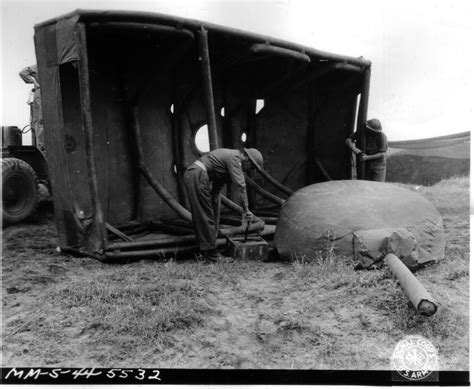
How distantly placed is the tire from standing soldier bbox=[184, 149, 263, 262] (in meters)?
3.82

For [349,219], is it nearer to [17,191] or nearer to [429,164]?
[17,191]

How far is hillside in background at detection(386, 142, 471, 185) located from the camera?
55.3 feet

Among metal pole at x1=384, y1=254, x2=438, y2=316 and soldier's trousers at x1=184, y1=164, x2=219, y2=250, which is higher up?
soldier's trousers at x1=184, y1=164, x2=219, y2=250

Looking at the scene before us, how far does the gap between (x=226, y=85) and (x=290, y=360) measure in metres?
6.53

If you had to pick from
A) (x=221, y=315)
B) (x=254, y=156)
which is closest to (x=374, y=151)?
(x=254, y=156)

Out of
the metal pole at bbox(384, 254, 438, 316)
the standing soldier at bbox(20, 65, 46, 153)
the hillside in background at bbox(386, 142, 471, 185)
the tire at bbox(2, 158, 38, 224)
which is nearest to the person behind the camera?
the metal pole at bbox(384, 254, 438, 316)

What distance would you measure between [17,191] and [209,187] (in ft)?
13.6

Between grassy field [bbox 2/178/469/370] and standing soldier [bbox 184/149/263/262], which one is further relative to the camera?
standing soldier [bbox 184/149/263/262]

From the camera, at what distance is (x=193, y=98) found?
905 cm

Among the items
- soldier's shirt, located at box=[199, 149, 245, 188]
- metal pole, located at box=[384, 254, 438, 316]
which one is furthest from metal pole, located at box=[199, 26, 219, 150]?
metal pole, located at box=[384, 254, 438, 316]

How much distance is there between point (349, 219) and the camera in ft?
20.1

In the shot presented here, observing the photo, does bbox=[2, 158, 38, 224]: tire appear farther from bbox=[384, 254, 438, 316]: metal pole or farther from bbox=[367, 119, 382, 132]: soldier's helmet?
bbox=[384, 254, 438, 316]: metal pole

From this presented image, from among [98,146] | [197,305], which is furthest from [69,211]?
[197,305]

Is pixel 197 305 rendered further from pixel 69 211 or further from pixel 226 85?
pixel 226 85
